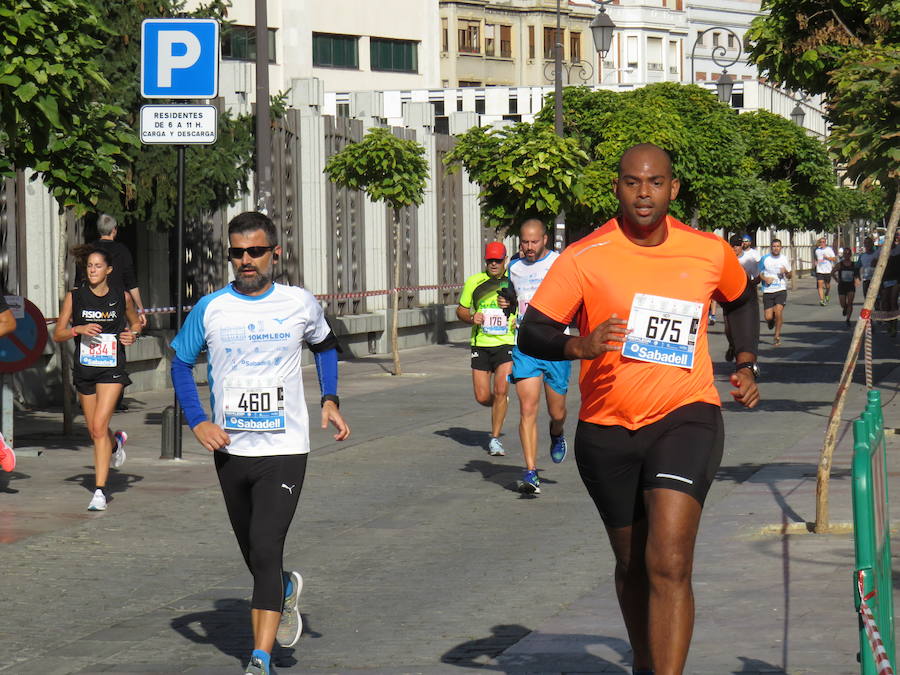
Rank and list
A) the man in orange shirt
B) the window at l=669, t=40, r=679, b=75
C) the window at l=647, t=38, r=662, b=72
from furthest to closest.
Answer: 1. the window at l=669, t=40, r=679, b=75
2. the window at l=647, t=38, r=662, b=72
3. the man in orange shirt

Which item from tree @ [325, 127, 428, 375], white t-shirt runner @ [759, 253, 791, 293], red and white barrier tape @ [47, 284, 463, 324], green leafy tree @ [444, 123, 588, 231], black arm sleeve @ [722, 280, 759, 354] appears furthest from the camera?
white t-shirt runner @ [759, 253, 791, 293]

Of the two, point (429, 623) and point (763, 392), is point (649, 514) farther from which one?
point (763, 392)

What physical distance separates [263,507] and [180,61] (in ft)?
26.6

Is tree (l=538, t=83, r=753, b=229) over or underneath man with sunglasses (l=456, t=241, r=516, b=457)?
over

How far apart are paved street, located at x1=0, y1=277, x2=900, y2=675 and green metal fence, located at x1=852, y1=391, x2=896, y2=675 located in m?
1.07

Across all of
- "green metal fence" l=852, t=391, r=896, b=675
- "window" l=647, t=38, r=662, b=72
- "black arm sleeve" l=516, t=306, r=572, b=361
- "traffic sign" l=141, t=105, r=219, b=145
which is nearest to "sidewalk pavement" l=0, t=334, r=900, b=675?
"green metal fence" l=852, t=391, r=896, b=675

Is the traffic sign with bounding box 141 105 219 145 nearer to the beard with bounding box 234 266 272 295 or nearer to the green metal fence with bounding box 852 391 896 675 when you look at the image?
the beard with bounding box 234 266 272 295

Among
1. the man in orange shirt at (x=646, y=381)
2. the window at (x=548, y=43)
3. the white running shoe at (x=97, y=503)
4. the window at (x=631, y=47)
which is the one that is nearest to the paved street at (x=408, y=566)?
the white running shoe at (x=97, y=503)

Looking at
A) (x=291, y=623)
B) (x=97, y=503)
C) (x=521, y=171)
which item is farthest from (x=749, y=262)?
(x=291, y=623)

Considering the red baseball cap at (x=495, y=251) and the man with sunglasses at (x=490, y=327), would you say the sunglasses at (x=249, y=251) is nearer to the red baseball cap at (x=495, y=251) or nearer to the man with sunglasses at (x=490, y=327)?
the man with sunglasses at (x=490, y=327)

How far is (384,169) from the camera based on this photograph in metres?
24.7

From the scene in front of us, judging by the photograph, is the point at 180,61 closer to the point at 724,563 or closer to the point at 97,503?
the point at 97,503

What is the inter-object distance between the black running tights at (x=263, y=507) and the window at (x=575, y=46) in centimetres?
9994

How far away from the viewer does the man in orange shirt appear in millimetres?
5539
